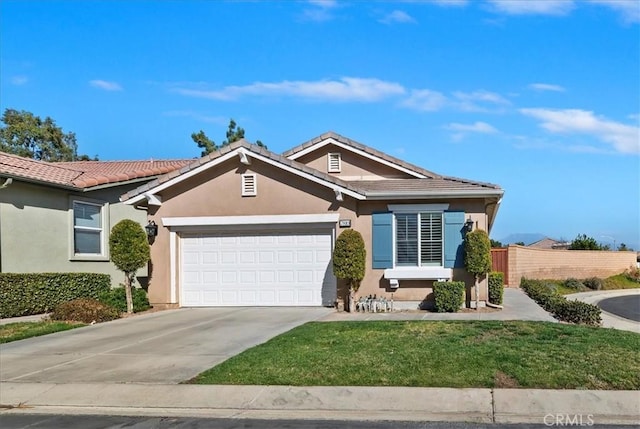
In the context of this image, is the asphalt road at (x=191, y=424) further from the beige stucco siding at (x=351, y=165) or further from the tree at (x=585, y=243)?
the tree at (x=585, y=243)

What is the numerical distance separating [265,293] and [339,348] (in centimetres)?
705

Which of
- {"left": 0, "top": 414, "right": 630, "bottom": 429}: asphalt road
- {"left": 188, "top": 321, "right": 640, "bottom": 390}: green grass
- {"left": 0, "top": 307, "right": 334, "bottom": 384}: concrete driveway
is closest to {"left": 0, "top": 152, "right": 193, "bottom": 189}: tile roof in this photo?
{"left": 0, "top": 307, "right": 334, "bottom": 384}: concrete driveway

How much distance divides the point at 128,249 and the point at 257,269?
3446mm

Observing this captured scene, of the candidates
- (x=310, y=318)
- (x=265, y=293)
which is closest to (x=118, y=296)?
(x=265, y=293)

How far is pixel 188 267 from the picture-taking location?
17.4 metres

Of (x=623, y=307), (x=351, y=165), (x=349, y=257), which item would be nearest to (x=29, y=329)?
(x=349, y=257)

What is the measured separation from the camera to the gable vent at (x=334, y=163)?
20.7 m

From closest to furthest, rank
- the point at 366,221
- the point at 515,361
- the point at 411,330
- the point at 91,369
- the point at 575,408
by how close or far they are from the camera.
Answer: the point at 575,408 < the point at 515,361 < the point at 91,369 < the point at 411,330 < the point at 366,221

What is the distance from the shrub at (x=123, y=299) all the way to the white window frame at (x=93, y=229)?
10.1 ft

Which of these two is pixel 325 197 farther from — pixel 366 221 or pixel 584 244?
pixel 584 244

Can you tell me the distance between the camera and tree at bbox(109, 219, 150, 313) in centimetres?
1609
